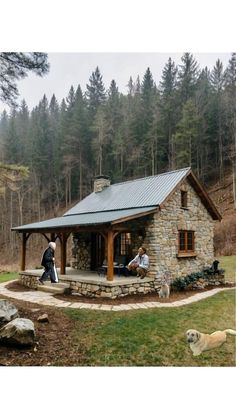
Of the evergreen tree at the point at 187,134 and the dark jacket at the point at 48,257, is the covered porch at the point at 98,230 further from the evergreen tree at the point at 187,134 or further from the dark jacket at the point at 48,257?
the evergreen tree at the point at 187,134

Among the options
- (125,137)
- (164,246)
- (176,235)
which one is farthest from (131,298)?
(125,137)

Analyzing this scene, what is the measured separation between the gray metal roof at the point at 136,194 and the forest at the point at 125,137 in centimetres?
726

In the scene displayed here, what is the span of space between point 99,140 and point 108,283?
48.2 ft

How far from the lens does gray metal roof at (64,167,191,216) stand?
9.23m

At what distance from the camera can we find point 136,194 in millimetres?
10133

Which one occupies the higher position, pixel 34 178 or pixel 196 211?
pixel 34 178

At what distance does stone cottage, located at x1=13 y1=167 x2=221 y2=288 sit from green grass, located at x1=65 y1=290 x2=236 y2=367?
84.2 inches

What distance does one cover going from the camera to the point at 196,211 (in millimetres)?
10359

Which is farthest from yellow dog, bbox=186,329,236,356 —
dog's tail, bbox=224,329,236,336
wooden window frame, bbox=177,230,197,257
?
wooden window frame, bbox=177,230,197,257

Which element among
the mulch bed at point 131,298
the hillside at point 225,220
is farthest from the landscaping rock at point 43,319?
the hillside at point 225,220

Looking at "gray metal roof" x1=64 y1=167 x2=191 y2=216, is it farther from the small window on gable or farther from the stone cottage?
the small window on gable
